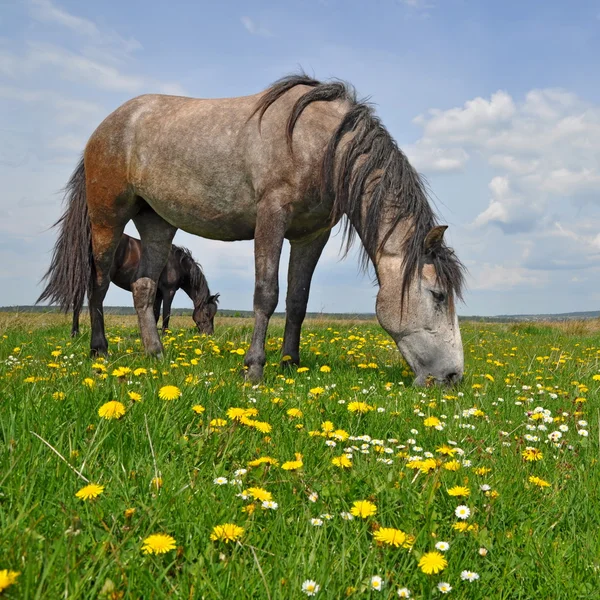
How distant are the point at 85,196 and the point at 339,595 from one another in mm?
7679

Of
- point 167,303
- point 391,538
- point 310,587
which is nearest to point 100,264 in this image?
point 391,538

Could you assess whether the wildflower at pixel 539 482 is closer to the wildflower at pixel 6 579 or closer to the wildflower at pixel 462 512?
the wildflower at pixel 462 512

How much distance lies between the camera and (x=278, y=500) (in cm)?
240

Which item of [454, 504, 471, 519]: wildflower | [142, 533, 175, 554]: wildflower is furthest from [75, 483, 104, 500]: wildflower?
[454, 504, 471, 519]: wildflower

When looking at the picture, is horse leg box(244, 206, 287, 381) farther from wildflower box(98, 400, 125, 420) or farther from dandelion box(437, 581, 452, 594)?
dandelion box(437, 581, 452, 594)

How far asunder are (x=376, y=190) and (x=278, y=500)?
3973 millimetres

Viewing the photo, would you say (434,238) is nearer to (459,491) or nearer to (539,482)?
(539,482)

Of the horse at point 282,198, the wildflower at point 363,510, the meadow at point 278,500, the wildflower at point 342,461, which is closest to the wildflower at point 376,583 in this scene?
the meadow at point 278,500

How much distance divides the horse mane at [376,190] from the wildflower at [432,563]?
12.6 ft

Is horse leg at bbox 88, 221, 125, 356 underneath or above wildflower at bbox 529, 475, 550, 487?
above

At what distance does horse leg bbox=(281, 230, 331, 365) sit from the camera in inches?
273

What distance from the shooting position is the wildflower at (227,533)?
1.91m

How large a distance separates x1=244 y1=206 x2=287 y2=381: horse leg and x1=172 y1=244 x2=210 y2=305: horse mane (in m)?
10.6

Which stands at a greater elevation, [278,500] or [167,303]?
[167,303]
